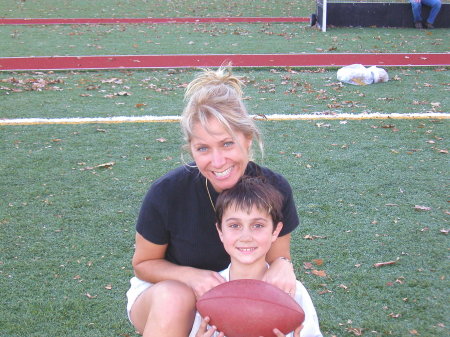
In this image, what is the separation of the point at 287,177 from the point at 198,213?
2752 mm

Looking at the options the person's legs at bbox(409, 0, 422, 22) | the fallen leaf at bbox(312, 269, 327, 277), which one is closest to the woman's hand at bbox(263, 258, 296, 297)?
the fallen leaf at bbox(312, 269, 327, 277)

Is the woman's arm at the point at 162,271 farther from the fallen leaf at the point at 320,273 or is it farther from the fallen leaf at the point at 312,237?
the fallen leaf at the point at 312,237

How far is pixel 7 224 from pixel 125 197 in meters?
0.92

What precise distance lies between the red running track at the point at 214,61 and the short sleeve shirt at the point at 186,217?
7477mm

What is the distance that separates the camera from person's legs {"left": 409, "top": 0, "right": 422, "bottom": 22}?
14.0 meters

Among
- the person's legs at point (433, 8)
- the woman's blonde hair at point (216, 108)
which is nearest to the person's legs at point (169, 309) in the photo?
the woman's blonde hair at point (216, 108)

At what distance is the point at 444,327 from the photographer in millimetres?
3240

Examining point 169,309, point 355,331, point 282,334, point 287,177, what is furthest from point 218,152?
point 287,177

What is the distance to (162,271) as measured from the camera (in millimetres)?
2598

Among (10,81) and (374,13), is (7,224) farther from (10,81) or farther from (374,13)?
(374,13)

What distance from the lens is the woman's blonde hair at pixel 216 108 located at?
8.23 ft

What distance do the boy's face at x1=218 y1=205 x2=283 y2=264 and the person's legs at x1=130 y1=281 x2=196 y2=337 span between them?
9.7 inches

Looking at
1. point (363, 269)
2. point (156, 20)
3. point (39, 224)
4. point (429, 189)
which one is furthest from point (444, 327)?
point (156, 20)

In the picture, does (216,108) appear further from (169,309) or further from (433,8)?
(433,8)
